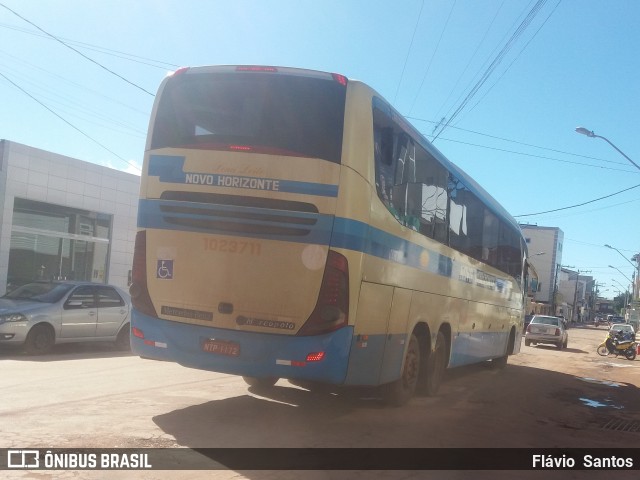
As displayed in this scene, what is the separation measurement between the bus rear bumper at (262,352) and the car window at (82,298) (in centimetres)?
719

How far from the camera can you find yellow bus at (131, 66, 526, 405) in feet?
20.8

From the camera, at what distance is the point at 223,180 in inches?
257

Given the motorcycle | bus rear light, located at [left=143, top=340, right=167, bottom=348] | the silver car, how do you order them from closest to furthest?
bus rear light, located at [left=143, top=340, right=167, bottom=348], the silver car, the motorcycle

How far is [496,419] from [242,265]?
4.23 meters

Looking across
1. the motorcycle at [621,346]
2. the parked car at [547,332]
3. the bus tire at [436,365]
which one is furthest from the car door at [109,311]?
the parked car at [547,332]

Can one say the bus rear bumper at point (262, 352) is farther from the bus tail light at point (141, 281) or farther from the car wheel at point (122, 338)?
the car wheel at point (122, 338)

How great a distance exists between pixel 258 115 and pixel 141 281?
226 centimetres

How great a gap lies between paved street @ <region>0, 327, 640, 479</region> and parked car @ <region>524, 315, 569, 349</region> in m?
16.3

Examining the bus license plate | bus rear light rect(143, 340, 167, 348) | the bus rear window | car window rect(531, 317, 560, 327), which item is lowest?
car window rect(531, 317, 560, 327)

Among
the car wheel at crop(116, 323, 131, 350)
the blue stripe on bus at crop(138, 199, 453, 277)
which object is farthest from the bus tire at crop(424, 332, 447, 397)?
the car wheel at crop(116, 323, 131, 350)

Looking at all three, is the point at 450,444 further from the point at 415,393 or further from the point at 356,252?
the point at 415,393

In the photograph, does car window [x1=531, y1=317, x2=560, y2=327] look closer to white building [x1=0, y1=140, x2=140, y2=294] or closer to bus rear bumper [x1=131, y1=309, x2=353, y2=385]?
white building [x1=0, y1=140, x2=140, y2=294]

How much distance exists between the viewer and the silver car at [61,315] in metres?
11.9

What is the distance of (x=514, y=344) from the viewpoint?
16984 mm
